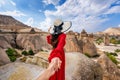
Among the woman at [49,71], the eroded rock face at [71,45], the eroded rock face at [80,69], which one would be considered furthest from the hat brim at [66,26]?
the eroded rock face at [71,45]

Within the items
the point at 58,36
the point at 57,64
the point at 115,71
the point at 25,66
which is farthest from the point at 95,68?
the point at 57,64

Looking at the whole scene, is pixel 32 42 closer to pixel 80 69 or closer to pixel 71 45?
pixel 71 45

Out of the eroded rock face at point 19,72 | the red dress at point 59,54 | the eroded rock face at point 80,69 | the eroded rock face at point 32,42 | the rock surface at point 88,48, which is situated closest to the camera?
the red dress at point 59,54

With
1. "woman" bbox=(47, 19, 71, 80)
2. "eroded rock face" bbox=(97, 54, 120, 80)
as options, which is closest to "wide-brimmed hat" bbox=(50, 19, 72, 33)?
"woman" bbox=(47, 19, 71, 80)

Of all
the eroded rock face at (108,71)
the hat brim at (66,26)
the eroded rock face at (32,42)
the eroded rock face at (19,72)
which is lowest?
the eroded rock face at (108,71)

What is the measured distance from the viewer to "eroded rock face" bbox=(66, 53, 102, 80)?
21.6 ft

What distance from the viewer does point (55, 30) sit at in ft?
10.4

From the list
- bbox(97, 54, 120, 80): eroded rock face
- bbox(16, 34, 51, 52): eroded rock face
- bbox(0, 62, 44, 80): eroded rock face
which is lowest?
bbox(97, 54, 120, 80): eroded rock face

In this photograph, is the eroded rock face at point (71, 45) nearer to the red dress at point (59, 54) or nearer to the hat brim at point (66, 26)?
the hat brim at point (66, 26)

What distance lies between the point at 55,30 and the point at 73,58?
426 cm

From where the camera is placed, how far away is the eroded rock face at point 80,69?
6.58 metres

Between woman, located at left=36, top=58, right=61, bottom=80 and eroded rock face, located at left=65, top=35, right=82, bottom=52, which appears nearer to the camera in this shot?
woman, located at left=36, top=58, right=61, bottom=80

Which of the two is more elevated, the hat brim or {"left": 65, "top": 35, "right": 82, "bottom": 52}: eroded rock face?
the hat brim

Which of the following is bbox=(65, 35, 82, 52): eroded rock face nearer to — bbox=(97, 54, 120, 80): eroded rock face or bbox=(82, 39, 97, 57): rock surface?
bbox=(82, 39, 97, 57): rock surface
